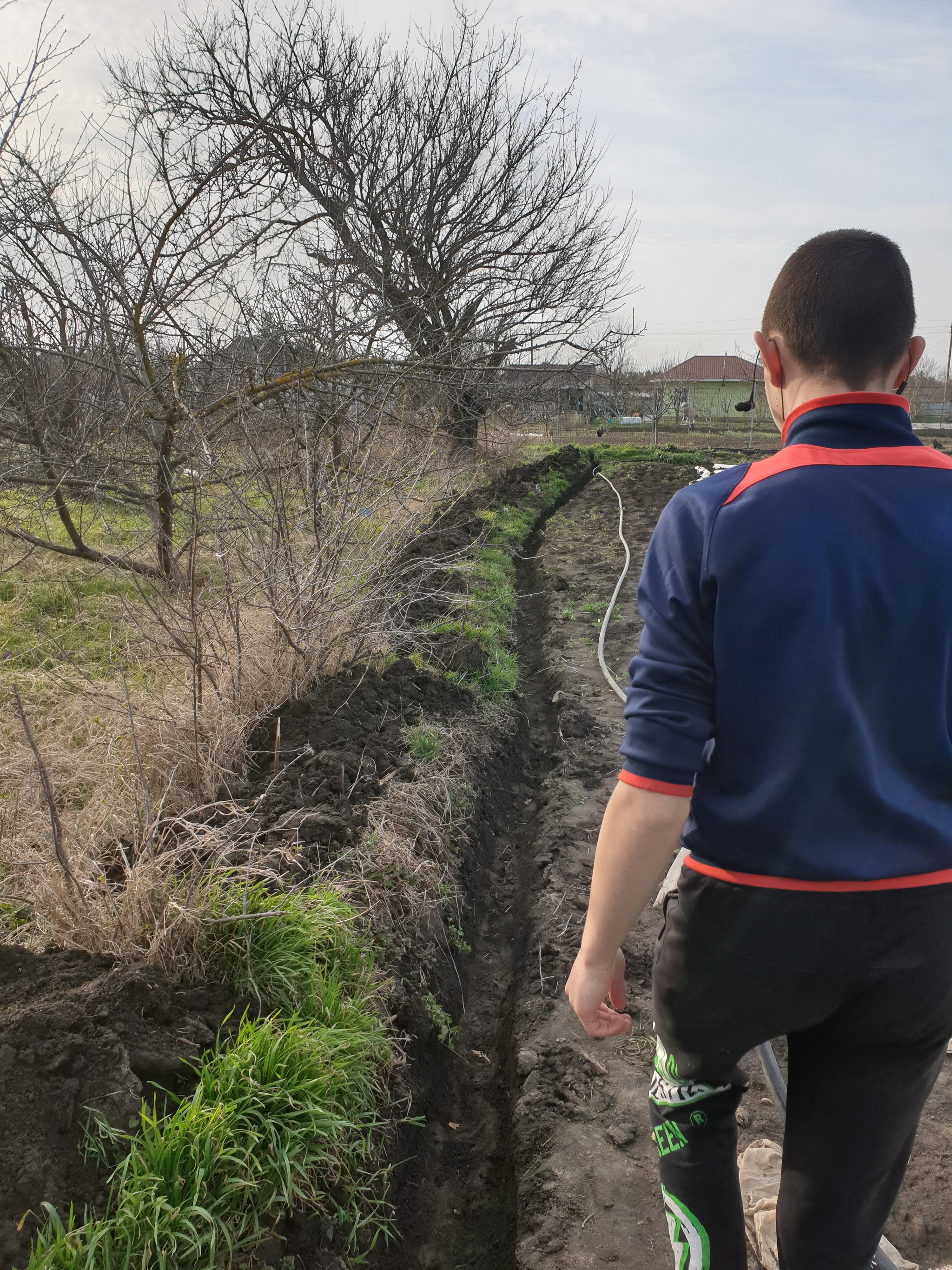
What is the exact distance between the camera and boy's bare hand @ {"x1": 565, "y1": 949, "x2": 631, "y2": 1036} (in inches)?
54.6

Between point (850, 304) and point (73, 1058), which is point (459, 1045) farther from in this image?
point (850, 304)

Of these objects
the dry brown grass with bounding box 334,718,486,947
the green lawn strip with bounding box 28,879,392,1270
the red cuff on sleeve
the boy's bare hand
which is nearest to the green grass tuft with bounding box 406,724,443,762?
the dry brown grass with bounding box 334,718,486,947

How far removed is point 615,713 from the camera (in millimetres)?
6422

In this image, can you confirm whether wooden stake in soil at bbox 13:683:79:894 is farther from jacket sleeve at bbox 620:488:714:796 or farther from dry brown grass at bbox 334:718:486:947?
jacket sleeve at bbox 620:488:714:796

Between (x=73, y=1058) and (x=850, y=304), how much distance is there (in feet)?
8.07

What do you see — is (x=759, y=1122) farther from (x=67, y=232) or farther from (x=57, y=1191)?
(x=67, y=232)

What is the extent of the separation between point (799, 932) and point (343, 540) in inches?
162

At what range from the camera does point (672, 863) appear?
322 cm

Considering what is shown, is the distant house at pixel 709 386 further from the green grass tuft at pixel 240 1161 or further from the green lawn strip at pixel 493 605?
the green grass tuft at pixel 240 1161

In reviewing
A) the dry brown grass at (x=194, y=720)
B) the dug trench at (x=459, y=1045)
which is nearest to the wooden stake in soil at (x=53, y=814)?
the dry brown grass at (x=194, y=720)

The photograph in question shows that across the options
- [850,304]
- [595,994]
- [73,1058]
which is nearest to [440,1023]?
[73,1058]

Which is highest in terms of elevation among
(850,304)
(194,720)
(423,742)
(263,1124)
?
(850,304)

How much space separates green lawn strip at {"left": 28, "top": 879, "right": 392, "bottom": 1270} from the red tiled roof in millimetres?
57356

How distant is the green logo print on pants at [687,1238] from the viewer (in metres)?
1.40
